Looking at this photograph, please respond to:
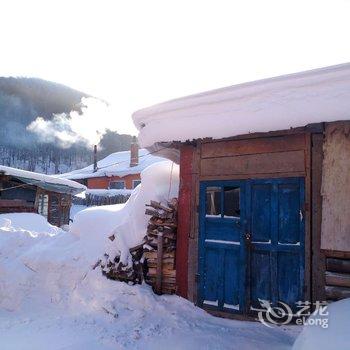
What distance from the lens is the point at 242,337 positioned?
4809mm

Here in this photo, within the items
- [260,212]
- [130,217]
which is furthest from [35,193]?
[260,212]

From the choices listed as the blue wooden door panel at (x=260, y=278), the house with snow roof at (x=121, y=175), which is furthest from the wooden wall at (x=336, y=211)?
the house with snow roof at (x=121, y=175)

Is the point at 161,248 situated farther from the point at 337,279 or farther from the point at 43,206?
the point at 43,206

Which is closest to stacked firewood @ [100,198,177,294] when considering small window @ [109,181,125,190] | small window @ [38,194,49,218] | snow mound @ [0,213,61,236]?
snow mound @ [0,213,61,236]

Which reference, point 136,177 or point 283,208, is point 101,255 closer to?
point 283,208

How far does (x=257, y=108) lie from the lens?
4.93 m

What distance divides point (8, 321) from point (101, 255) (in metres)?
1.93

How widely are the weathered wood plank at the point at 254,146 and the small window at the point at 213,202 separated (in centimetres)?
59

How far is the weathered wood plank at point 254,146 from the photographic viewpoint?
5246 mm

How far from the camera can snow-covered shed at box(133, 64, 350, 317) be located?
4.54 meters

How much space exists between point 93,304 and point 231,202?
297 centimetres

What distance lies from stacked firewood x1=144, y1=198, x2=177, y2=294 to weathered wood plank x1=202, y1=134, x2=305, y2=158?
1238 millimetres

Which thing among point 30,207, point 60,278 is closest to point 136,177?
point 30,207

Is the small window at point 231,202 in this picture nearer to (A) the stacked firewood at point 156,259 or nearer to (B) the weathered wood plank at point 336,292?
(A) the stacked firewood at point 156,259
